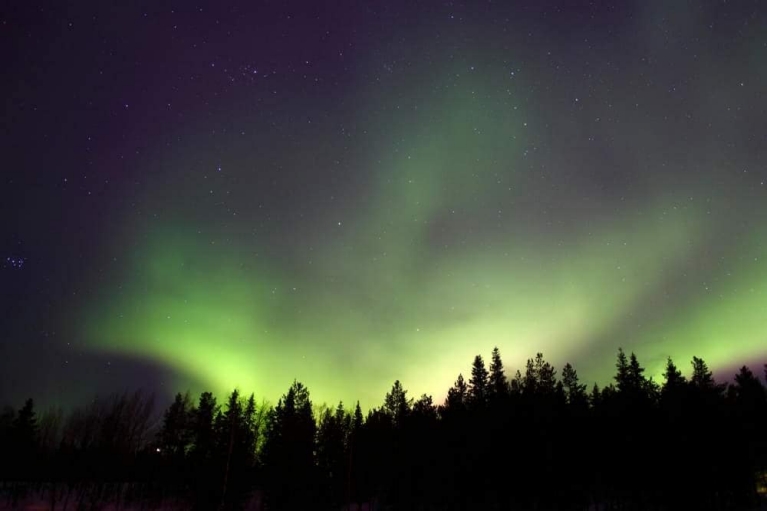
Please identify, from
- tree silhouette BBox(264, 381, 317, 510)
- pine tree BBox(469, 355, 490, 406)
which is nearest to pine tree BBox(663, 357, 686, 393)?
pine tree BBox(469, 355, 490, 406)

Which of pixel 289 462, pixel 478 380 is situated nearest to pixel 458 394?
pixel 478 380

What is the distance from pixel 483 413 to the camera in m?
56.9

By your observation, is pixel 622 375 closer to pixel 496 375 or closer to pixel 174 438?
pixel 496 375

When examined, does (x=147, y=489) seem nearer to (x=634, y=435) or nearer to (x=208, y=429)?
(x=208, y=429)

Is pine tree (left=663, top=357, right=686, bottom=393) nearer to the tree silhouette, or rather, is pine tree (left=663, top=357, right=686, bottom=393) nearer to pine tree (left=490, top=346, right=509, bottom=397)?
pine tree (left=490, top=346, right=509, bottom=397)

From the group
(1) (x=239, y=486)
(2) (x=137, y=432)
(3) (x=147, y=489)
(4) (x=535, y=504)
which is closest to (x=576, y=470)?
(4) (x=535, y=504)

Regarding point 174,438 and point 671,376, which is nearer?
point 671,376

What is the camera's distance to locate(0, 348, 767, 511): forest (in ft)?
155

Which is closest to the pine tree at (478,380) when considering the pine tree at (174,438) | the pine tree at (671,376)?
the pine tree at (671,376)

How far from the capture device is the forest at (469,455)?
1858 inches

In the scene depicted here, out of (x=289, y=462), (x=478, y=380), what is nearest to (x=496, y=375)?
(x=478, y=380)

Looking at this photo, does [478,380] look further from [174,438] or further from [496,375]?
[174,438]

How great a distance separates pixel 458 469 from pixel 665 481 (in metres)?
20.3

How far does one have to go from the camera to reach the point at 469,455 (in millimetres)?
51969
